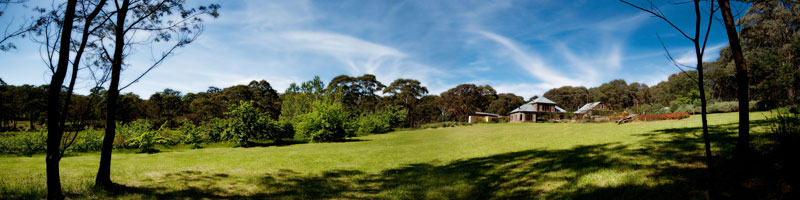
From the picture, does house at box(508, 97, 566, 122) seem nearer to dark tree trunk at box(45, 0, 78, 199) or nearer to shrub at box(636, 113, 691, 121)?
shrub at box(636, 113, 691, 121)

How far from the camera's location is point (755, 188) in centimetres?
360

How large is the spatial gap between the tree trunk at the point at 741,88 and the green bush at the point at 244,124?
2089cm

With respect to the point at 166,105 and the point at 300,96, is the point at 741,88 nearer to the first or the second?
the point at 300,96

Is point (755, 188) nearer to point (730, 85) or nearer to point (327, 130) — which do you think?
point (327, 130)

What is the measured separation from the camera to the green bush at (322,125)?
2219cm

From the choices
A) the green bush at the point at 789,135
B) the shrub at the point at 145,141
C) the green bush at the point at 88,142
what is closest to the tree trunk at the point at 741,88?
the green bush at the point at 789,135

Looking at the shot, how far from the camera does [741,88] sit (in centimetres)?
446

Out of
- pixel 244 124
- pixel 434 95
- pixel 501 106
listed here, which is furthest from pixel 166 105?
pixel 501 106

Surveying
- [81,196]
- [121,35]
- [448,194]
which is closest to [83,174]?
[81,196]

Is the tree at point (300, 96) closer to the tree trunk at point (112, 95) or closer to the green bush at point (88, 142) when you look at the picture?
the green bush at point (88, 142)

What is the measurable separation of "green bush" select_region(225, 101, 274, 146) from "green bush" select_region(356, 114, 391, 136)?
13.0 m

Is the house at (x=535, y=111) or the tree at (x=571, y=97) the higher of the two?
the tree at (x=571, y=97)

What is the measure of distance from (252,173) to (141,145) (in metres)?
13.5

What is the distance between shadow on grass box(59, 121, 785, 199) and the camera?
4.67 m
